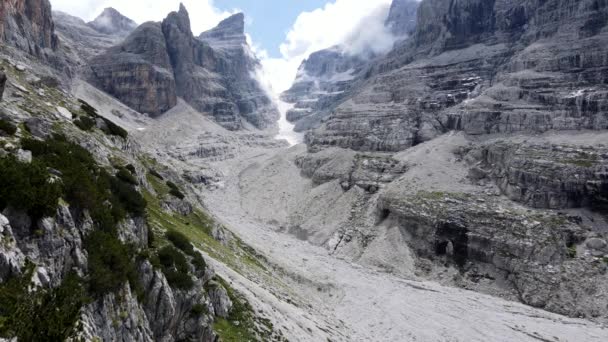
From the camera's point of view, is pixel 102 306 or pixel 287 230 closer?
pixel 102 306

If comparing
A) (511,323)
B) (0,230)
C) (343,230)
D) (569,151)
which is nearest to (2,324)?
(0,230)

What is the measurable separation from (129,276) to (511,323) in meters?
59.1

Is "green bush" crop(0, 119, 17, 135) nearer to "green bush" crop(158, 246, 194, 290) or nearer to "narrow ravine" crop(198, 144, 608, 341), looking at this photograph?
"green bush" crop(158, 246, 194, 290)

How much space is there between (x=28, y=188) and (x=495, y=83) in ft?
511

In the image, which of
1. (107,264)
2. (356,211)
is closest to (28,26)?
(356,211)

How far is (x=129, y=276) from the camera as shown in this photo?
19922 mm

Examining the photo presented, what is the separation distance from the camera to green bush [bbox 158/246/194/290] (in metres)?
24.8

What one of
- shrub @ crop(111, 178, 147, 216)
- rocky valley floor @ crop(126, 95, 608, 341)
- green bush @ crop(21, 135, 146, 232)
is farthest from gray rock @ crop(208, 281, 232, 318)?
green bush @ crop(21, 135, 146, 232)

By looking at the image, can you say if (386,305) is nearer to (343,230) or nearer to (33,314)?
(343,230)

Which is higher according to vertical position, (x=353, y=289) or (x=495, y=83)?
(x=495, y=83)

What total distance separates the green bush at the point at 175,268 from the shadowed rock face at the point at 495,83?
11600 centimetres

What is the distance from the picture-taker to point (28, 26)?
156250 mm

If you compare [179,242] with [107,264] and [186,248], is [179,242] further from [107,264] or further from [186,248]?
[107,264]

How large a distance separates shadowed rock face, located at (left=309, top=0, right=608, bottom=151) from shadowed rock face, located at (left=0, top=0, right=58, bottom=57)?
368 ft
